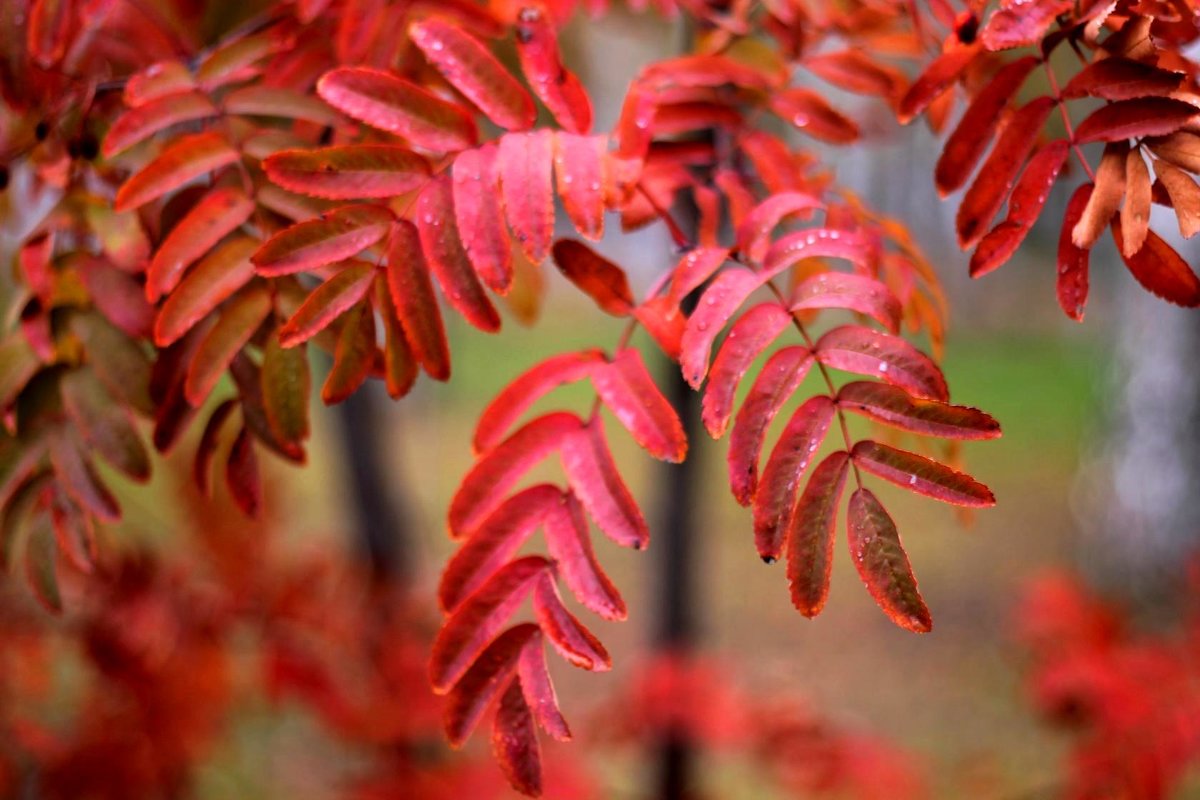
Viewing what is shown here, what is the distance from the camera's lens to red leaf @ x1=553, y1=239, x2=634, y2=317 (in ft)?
2.73

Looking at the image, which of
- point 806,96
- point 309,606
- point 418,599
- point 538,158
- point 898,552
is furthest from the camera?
point 418,599

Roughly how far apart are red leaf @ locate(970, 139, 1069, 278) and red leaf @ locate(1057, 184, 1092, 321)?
25 millimetres

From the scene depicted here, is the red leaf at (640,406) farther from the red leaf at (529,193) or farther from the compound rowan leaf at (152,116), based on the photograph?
the compound rowan leaf at (152,116)

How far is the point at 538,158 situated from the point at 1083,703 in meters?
1.68

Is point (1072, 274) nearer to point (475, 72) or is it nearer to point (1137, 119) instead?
point (1137, 119)

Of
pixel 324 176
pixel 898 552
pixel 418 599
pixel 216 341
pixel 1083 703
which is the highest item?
pixel 324 176

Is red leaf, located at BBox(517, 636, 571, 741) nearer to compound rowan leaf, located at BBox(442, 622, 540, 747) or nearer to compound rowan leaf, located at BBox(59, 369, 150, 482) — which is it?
compound rowan leaf, located at BBox(442, 622, 540, 747)

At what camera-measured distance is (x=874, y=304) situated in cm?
74

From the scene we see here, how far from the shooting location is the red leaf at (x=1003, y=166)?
2.66 ft

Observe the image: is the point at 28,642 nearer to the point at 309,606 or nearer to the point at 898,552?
the point at 309,606

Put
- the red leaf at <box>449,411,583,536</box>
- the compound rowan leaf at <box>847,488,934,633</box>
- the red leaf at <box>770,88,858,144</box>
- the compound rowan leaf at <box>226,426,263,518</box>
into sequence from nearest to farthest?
the compound rowan leaf at <box>847,488,934,633</box> < the red leaf at <box>449,411,583,536</box> < the compound rowan leaf at <box>226,426,263,518</box> < the red leaf at <box>770,88,858,144</box>

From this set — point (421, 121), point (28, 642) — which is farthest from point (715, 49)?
point (28, 642)

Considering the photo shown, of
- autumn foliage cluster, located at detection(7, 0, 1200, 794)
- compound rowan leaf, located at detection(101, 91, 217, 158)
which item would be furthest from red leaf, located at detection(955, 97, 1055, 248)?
compound rowan leaf, located at detection(101, 91, 217, 158)

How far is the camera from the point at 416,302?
793mm
